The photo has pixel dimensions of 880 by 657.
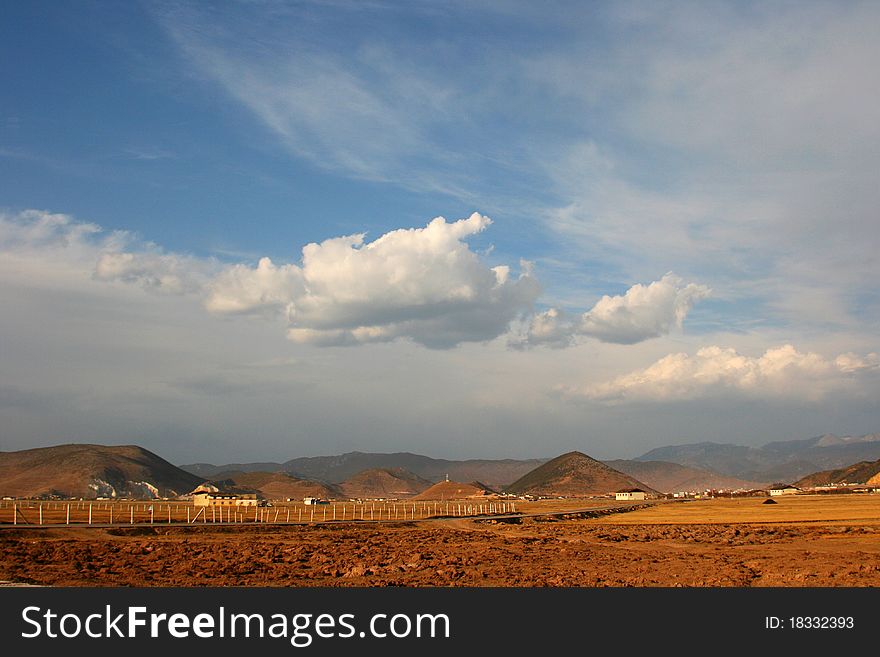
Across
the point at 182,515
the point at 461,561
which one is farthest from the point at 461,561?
the point at 182,515

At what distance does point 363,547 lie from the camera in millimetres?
41875

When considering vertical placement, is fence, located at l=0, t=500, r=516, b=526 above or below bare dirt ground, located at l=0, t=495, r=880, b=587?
below

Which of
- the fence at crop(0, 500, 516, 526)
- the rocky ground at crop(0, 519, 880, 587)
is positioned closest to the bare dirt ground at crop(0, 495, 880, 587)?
the rocky ground at crop(0, 519, 880, 587)

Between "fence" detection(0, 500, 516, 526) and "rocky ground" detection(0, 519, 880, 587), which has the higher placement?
"rocky ground" detection(0, 519, 880, 587)

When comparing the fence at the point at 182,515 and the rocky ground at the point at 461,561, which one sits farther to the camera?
the fence at the point at 182,515

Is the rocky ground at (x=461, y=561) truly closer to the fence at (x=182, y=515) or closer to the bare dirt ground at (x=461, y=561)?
the bare dirt ground at (x=461, y=561)

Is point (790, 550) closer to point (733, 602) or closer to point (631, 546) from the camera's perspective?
point (631, 546)

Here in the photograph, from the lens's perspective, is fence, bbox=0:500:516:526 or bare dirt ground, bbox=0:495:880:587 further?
fence, bbox=0:500:516:526

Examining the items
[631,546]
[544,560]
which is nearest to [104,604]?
[544,560]

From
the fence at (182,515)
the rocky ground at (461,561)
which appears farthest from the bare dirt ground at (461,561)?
the fence at (182,515)

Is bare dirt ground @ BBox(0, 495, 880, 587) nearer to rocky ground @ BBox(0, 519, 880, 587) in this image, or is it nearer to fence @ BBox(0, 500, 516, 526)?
rocky ground @ BBox(0, 519, 880, 587)

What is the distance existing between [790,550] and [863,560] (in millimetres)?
6216

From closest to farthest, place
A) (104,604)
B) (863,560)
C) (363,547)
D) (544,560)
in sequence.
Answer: (104,604), (863,560), (544,560), (363,547)

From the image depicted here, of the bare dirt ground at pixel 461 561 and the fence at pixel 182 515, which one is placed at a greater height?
the bare dirt ground at pixel 461 561
